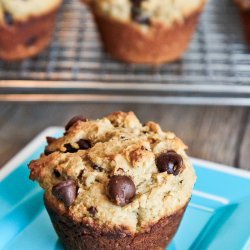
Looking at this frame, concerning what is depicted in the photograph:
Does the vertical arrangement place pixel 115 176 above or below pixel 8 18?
above

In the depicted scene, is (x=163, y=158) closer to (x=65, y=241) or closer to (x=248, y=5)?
(x=65, y=241)

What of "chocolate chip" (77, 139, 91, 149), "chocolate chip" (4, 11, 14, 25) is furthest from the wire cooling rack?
"chocolate chip" (77, 139, 91, 149)

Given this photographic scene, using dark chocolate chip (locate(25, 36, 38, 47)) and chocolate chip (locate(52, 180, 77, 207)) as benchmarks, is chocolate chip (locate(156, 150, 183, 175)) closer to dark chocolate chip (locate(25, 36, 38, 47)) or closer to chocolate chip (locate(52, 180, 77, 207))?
chocolate chip (locate(52, 180, 77, 207))

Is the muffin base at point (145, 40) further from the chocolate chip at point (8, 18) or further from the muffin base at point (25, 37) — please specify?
the chocolate chip at point (8, 18)

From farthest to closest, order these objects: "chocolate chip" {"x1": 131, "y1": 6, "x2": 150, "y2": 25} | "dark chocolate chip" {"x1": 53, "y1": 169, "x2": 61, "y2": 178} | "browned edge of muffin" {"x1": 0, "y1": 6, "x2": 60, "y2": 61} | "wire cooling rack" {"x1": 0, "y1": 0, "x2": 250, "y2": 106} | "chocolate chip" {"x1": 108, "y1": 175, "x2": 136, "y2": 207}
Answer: "browned edge of muffin" {"x1": 0, "y1": 6, "x2": 60, "y2": 61} → "chocolate chip" {"x1": 131, "y1": 6, "x2": 150, "y2": 25} → "wire cooling rack" {"x1": 0, "y1": 0, "x2": 250, "y2": 106} → "dark chocolate chip" {"x1": 53, "y1": 169, "x2": 61, "y2": 178} → "chocolate chip" {"x1": 108, "y1": 175, "x2": 136, "y2": 207}

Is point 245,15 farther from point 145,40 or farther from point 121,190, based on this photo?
point 121,190

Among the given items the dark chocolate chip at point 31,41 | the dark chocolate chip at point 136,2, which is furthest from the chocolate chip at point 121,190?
the dark chocolate chip at point 31,41

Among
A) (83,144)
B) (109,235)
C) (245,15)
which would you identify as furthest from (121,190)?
(245,15)

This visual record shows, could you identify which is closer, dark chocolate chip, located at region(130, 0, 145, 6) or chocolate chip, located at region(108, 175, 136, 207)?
chocolate chip, located at region(108, 175, 136, 207)
